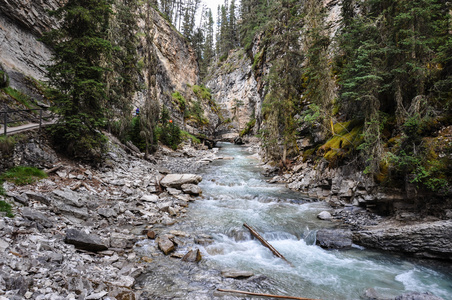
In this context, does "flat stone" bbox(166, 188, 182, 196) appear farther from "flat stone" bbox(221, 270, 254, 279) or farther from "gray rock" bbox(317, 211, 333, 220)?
"gray rock" bbox(317, 211, 333, 220)

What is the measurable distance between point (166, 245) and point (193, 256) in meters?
1.01

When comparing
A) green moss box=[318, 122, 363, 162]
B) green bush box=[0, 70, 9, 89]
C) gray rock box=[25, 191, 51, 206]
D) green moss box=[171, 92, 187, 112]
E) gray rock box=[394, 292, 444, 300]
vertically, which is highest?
green moss box=[171, 92, 187, 112]

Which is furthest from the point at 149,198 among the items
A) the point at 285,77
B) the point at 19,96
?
the point at 285,77

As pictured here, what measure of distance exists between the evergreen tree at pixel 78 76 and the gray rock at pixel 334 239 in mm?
10927

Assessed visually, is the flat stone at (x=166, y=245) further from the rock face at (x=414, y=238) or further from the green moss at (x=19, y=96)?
the green moss at (x=19, y=96)

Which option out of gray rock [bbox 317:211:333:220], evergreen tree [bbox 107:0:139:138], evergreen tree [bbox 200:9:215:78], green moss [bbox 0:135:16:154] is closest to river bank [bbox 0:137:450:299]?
gray rock [bbox 317:211:333:220]

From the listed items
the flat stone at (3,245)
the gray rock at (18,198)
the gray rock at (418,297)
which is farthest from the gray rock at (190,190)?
the gray rock at (418,297)

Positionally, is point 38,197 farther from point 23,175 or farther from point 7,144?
point 7,144

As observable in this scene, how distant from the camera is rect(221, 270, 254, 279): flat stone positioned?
6107 millimetres

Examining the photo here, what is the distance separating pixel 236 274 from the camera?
6.16m

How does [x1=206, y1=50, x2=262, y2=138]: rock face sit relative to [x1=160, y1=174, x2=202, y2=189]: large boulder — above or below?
above

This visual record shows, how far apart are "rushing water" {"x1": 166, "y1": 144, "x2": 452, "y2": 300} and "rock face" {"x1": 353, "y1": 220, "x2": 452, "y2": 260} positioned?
15.6 inches

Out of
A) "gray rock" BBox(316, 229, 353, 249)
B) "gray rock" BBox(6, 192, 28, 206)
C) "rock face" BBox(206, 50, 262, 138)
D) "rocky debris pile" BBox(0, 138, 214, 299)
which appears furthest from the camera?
"rock face" BBox(206, 50, 262, 138)

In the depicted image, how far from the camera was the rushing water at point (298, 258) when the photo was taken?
19.8 feet
